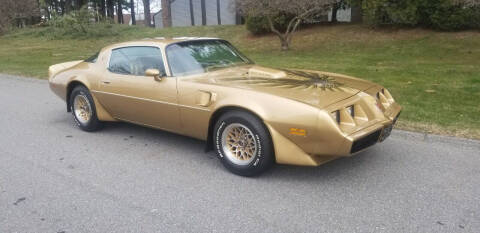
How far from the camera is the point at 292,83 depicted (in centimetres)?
427

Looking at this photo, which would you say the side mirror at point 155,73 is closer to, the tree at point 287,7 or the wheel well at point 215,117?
the wheel well at point 215,117

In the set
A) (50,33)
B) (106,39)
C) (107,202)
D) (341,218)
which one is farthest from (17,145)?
(50,33)

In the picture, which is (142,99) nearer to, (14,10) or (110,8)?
(14,10)

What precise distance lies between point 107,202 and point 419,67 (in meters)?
8.70

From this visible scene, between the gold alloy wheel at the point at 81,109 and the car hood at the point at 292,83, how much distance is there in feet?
7.00

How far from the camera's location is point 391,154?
4.59 m

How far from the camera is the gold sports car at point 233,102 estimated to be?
11.9 ft

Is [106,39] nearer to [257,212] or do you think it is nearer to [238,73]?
[238,73]

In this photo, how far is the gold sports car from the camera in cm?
363

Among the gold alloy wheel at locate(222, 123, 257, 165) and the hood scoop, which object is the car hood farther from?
the gold alloy wheel at locate(222, 123, 257, 165)

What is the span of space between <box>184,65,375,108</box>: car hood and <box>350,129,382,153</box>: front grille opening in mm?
430

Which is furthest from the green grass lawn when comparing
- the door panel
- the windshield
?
the door panel

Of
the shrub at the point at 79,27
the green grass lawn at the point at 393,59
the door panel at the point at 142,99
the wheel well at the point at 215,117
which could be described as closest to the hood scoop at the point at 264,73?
the wheel well at the point at 215,117

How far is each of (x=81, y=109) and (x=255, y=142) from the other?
10.6 ft
